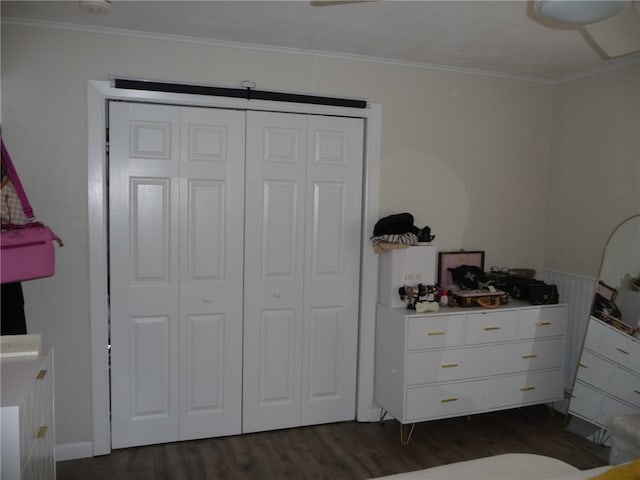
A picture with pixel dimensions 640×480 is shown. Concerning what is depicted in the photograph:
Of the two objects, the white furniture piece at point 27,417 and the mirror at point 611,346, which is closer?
the white furniture piece at point 27,417

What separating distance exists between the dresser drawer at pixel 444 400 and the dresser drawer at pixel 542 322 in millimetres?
470

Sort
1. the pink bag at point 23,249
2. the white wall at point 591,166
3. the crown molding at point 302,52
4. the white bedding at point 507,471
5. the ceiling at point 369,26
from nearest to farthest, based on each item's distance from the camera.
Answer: the white bedding at point 507,471 → the pink bag at point 23,249 → the ceiling at point 369,26 → the crown molding at point 302,52 → the white wall at point 591,166

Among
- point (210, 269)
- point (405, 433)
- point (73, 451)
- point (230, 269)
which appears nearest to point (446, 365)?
point (405, 433)

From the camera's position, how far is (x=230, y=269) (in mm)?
3229

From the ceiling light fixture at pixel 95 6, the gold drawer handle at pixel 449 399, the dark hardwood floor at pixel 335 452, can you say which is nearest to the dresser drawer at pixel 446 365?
the gold drawer handle at pixel 449 399

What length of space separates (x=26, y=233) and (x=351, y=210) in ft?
6.41

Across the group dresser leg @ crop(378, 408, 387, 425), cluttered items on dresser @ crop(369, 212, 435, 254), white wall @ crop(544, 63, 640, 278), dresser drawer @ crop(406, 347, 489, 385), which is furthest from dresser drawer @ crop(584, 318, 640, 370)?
dresser leg @ crop(378, 408, 387, 425)

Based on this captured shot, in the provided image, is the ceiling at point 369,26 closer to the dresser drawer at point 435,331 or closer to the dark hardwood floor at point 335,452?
the dresser drawer at point 435,331

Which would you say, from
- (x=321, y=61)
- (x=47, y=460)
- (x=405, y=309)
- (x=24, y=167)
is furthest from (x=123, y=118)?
(x=405, y=309)

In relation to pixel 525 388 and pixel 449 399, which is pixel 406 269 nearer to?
pixel 449 399

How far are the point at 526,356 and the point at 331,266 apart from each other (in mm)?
1455

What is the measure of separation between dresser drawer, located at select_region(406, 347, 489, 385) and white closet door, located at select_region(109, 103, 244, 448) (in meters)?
1.11

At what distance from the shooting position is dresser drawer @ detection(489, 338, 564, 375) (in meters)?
3.42

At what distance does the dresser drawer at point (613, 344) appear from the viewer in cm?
317
